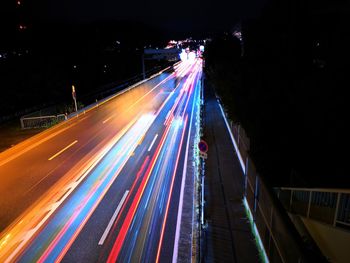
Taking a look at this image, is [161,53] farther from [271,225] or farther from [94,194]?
[271,225]

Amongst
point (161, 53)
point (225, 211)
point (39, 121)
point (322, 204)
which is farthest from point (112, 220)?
point (161, 53)

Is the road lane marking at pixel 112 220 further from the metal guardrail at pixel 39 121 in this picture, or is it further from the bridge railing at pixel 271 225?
the metal guardrail at pixel 39 121

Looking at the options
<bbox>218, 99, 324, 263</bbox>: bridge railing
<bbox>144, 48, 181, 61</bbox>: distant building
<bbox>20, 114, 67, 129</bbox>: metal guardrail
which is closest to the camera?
<bbox>218, 99, 324, 263</bbox>: bridge railing

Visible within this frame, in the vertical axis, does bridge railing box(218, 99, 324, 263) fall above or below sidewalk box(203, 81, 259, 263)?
above

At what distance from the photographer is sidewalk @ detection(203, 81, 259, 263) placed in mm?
9031

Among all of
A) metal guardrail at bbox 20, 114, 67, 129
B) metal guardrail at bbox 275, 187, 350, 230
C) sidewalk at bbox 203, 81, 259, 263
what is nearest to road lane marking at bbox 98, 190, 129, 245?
sidewalk at bbox 203, 81, 259, 263

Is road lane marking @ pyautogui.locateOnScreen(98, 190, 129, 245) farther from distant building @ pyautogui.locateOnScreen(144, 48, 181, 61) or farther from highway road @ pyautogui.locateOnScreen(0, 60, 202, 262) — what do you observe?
distant building @ pyautogui.locateOnScreen(144, 48, 181, 61)

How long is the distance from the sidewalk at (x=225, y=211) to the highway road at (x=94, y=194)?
49.5 inches

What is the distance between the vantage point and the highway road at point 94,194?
373 inches

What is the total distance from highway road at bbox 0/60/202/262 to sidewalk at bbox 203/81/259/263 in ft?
4.13

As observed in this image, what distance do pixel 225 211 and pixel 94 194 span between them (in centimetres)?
→ 572

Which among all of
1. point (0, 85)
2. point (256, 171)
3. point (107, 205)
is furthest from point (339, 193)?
point (0, 85)

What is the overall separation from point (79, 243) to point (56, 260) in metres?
0.91

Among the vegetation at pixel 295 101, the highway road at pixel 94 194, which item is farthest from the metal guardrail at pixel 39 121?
the vegetation at pixel 295 101
